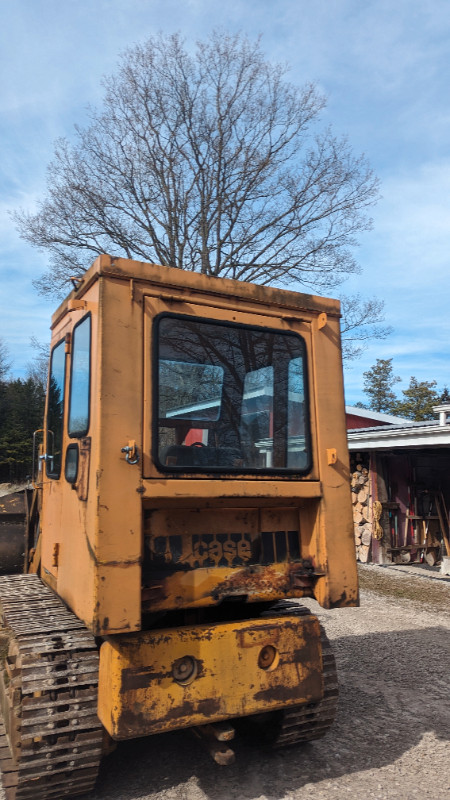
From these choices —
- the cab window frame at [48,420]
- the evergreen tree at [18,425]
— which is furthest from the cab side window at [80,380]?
the evergreen tree at [18,425]

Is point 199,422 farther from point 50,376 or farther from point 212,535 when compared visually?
point 50,376

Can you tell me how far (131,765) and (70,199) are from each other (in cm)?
1666

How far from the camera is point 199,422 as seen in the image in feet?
9.98

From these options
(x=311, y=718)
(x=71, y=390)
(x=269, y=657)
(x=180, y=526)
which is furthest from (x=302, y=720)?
(x=71, y=390)

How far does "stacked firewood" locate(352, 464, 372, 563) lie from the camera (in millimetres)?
11891

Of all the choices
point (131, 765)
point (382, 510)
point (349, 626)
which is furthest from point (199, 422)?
point (382, 510)

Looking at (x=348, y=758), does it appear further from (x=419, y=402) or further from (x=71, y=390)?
(x=419, y=402)

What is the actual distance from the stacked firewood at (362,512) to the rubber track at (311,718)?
8.54 m

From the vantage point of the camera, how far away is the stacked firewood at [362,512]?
39.0ft

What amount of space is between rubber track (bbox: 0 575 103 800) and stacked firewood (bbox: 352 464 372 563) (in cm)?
959

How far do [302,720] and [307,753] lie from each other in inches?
15.1

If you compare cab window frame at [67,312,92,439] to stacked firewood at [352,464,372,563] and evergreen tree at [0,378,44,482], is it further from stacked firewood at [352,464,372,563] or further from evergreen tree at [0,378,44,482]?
evergreen tree at [0,378,44,482]

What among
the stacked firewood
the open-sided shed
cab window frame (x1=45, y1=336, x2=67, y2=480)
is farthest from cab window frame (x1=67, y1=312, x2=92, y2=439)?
the stacked firewood

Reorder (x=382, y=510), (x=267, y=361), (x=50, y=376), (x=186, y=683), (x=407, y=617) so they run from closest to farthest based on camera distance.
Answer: (x=186, y=683), (x=267, y=361), (x=50, y=376), (x=407, y=617), (x=382, y=510)
